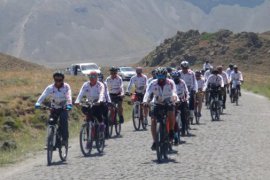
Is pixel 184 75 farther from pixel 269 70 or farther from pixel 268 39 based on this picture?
pixel 268 39

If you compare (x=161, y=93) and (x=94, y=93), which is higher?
(x=94, y=93)

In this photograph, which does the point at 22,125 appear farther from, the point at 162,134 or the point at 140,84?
the point at 162,134

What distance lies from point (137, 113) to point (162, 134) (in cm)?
735

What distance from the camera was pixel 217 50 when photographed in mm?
116500

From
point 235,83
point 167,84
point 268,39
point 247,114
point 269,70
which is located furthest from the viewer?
point 268,39

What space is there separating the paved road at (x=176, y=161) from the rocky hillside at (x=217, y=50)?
3519 inches

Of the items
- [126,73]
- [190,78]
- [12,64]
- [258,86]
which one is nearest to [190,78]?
[190,78]

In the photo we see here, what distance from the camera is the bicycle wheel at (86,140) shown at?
16.7 m

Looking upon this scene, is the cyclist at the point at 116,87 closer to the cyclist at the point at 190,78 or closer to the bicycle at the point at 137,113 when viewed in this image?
the bicycle at the point at 137,113

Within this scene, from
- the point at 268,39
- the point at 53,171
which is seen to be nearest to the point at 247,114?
the point at 53,171

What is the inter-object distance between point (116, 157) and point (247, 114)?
1379 centimetres

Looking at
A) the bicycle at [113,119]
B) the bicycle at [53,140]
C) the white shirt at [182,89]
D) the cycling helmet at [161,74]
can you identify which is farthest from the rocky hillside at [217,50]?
the cycling helmet at [161,74]

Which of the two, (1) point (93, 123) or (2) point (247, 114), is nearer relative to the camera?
(1) point (93, 123)

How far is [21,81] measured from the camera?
142 ft
